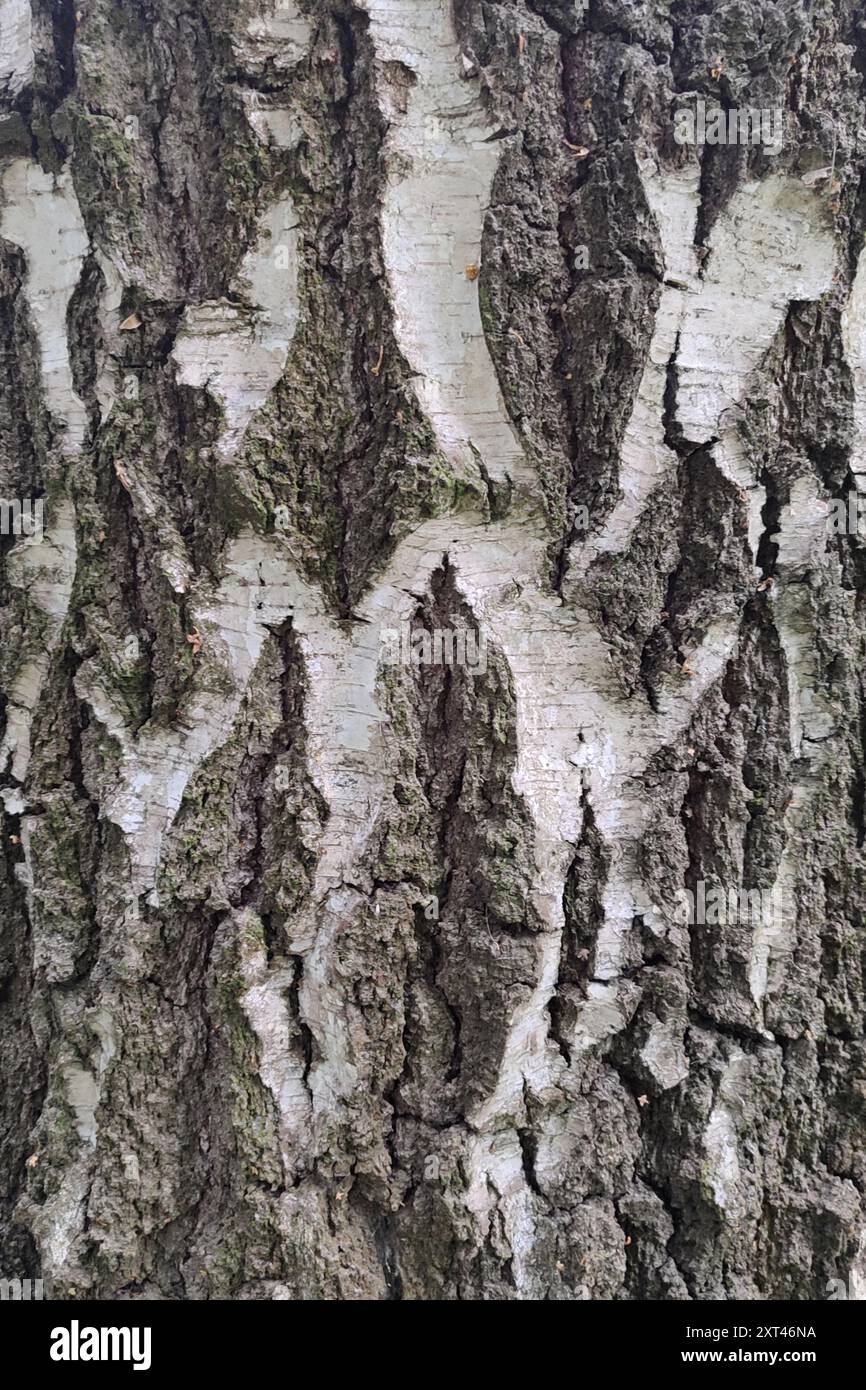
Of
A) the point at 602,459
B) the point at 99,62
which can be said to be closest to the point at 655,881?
the point at 602,459

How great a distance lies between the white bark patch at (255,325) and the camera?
4.95 ft

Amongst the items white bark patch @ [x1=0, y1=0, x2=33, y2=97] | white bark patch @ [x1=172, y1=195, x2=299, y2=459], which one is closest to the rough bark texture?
white bark patch @ [x1=172, y1=195, x2=299, y2=459]

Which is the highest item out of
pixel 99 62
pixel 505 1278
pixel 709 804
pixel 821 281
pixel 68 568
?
pixel 99 62

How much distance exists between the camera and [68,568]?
5.33 ft

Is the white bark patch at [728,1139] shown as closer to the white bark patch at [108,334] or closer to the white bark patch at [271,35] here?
the white bark patch at [108,334]

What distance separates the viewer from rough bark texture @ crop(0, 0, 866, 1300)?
1478mm

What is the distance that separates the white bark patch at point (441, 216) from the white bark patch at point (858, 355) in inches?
28.8

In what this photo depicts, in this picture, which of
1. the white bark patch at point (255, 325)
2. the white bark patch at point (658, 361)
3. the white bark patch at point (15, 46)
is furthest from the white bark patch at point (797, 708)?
the white bark patch at point (15, 46)

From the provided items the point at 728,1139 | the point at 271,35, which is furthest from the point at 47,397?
the point at 728,1139

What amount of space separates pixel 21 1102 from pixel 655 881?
1.44 m

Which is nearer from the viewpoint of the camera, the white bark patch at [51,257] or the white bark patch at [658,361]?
the white bark patch at [658,361]

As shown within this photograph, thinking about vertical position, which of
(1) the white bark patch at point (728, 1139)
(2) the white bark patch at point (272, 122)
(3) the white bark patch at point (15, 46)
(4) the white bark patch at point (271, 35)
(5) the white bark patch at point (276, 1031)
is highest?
(3) the white bark patch at point (15, 46)

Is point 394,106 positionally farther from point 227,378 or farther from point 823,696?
point 823,696

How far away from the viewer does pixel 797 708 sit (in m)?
1.60
